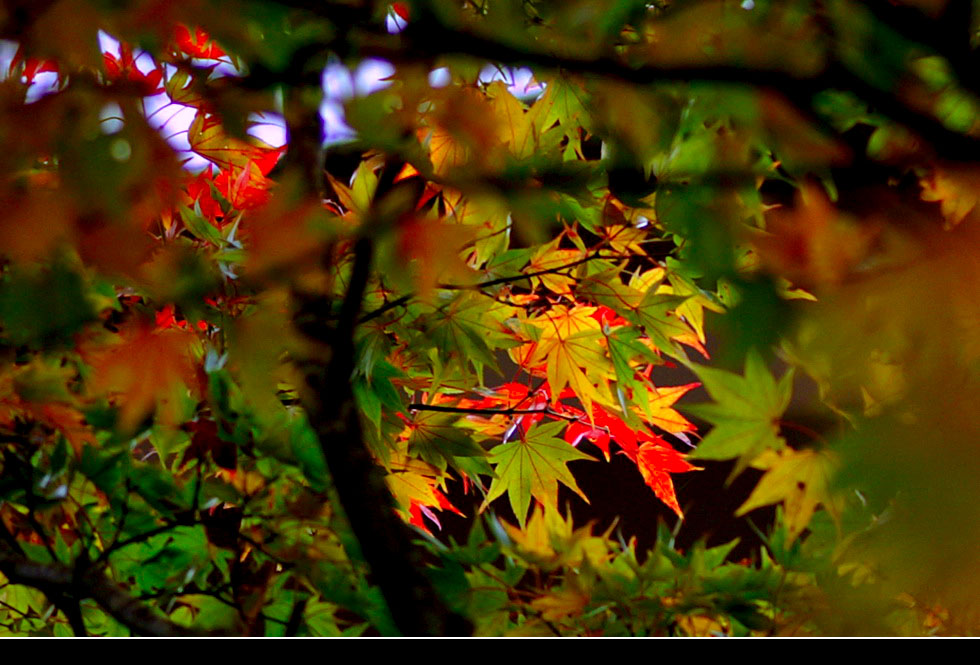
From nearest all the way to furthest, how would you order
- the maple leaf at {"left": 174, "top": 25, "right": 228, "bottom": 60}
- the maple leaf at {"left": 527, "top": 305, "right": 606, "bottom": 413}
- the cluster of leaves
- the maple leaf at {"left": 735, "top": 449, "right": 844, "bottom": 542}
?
the cluster of leaves < the maple leaf at {"left": 735, "top": 449, "right": 844, "bottom": 542} < the maple leaf at {"left": 174, "top": 25, "right": 228, "bottom": 60} < the maple leaf at {"left": 527, "top": 305, "right": 606, "bottom": 413}

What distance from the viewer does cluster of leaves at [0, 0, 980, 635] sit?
1.59 feet

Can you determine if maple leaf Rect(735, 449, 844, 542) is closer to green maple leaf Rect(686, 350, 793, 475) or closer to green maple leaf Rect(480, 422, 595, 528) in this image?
Answer: green maple leaf Rect(686, 350, 793, 475)

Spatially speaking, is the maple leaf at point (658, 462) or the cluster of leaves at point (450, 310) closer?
the cluster of leaves at point (450, 310)

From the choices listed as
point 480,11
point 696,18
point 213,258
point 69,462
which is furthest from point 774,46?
point 69,462

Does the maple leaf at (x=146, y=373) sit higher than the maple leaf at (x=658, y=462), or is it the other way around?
the maple leaf at (x=146, y=373)

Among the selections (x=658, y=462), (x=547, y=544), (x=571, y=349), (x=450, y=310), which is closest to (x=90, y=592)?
(x=547, y=544)

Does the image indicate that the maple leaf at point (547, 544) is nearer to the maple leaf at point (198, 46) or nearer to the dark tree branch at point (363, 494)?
the dark tree branch at point (363, 494)

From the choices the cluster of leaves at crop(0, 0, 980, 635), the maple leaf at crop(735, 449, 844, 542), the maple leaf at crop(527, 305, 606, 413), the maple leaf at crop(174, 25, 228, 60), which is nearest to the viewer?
the cluster of leaves at crop(0, 0, 980, 635)

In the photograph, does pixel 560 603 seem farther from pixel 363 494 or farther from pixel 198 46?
pixel 198 46

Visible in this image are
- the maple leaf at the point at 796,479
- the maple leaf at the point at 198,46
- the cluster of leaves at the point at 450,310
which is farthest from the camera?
the maple leaf at the point at 198,46

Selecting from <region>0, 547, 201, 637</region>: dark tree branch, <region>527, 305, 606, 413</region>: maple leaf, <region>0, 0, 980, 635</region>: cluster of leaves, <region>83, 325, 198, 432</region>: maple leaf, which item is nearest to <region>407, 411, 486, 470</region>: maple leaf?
<region>0, 0, 980, 635</region>: cluster of leaves

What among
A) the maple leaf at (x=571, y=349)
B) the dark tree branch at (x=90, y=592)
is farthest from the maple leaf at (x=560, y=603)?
the maple leaf at (x=571, y=349)

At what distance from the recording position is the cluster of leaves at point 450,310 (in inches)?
19.1

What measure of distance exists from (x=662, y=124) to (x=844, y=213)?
186 mm
